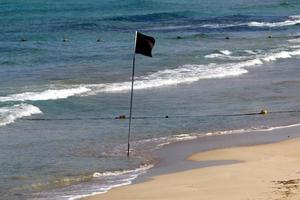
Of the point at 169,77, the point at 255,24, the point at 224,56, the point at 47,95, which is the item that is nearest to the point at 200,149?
the point at 47,95

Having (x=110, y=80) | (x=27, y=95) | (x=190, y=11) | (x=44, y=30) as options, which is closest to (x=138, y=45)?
(x=27, y=95)

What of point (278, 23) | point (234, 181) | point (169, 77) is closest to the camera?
point (234, 181)

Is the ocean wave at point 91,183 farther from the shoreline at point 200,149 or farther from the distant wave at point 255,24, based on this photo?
the distant wave at point 255,24

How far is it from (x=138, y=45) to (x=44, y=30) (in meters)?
32.9

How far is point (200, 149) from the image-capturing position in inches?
832

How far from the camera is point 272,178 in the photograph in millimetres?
17625

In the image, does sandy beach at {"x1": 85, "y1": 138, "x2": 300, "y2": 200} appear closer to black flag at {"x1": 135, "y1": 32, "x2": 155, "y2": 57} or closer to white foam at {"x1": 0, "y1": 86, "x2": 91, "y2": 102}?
black flag at {"x1": 135, "y1": 32, "x2": 155, "y2": 57}

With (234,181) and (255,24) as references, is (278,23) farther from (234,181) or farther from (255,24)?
(234,181)

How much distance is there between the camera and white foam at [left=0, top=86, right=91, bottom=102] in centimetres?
2778

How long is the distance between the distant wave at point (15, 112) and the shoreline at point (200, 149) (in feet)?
17.4

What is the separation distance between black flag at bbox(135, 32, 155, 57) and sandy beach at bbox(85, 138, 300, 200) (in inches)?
105

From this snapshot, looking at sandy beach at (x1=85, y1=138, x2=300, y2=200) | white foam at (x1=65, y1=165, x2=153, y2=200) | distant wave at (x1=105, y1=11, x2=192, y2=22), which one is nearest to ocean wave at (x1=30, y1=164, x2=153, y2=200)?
white foam at (x1=65, y1=165, x2=153, y2=200)

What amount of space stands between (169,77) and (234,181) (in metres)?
15.7

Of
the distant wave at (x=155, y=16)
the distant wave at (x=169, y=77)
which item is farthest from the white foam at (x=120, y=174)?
the distant wave at (x=155, y=16)
